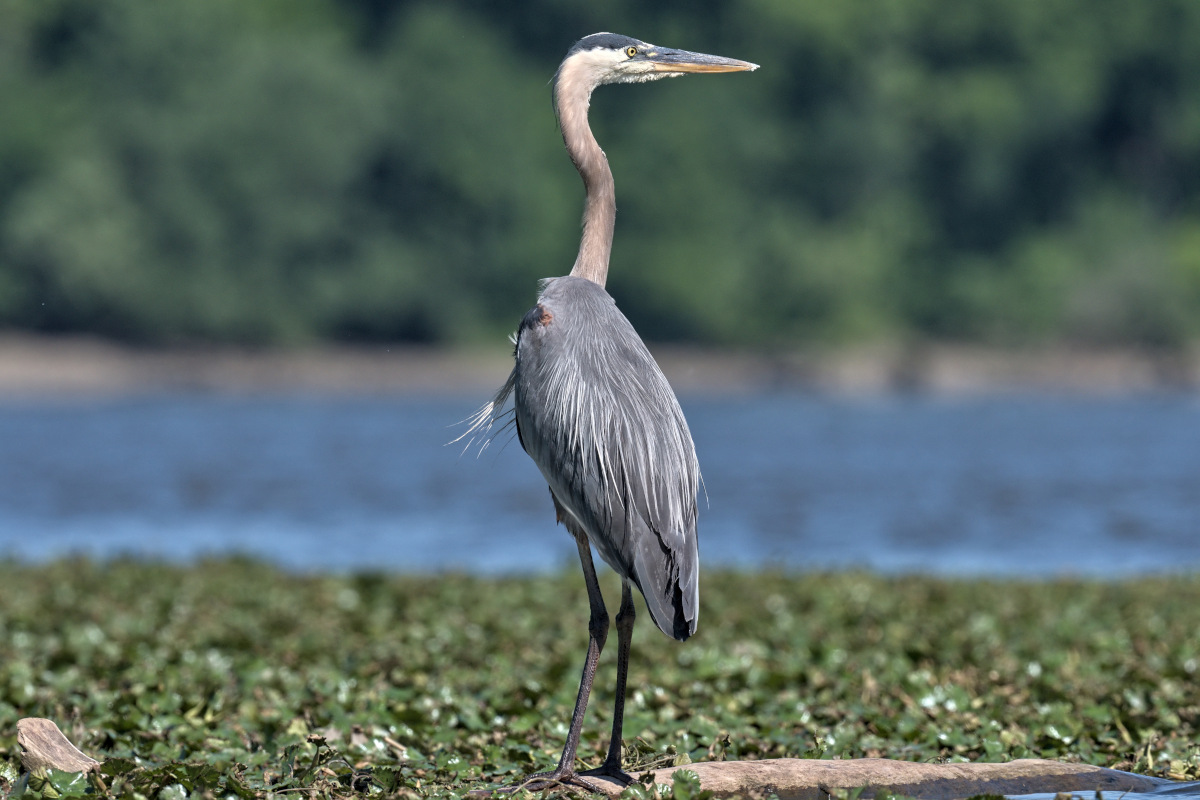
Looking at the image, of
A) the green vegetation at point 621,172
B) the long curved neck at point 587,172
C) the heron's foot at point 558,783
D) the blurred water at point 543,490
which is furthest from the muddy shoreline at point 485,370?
the heron's foot at point 558,783

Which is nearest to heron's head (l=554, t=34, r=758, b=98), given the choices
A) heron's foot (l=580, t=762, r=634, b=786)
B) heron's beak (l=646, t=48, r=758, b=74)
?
heron's beak (l=646, t=48, r=758, b=74)

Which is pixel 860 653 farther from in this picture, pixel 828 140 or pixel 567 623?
pixel 828 140

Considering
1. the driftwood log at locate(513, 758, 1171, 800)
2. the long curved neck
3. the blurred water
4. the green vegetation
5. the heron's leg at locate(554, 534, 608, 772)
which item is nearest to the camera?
the driftwood log at locate(513, 758, 1171, 800)

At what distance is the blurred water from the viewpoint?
20.8m

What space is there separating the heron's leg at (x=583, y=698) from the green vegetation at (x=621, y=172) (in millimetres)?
53169

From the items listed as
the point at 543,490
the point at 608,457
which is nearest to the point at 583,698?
the point at 608,457

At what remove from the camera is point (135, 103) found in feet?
216

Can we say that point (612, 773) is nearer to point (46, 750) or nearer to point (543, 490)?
point (46, 750)

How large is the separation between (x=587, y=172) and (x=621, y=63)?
1.71ft

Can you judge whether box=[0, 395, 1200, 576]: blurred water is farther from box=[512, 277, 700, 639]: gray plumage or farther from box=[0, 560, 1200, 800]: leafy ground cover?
box=[512, 277, 700, 639]: gray plumage

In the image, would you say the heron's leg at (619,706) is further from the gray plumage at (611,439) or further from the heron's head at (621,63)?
the heron's head at (621,63)

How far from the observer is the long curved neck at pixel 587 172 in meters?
6.30

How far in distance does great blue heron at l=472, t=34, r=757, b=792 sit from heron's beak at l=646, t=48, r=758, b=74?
337 millimetres

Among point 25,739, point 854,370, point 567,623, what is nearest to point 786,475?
point 567,623
